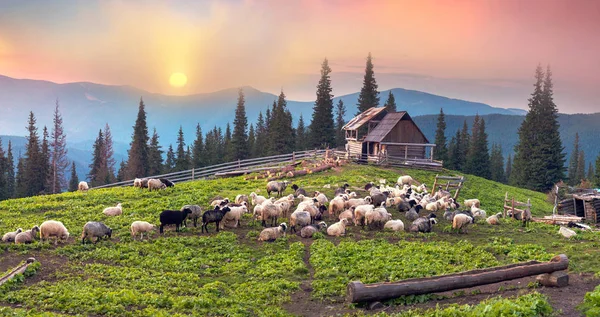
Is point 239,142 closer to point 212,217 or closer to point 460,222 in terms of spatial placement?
point 212,217

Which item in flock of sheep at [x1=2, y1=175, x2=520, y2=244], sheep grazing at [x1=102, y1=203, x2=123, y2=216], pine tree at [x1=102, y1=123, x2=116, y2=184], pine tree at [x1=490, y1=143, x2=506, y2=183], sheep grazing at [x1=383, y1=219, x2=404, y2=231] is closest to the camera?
flock of sheep at [x1=2, y1=175, x2=520, y2=244]

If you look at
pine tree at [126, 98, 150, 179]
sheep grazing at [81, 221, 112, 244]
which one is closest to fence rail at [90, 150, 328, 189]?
pine tree at [126, 98, 150, 179]

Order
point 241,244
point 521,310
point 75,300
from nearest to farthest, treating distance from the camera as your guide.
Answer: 1. point 521,310
2. point 75,300
3. point 241,244

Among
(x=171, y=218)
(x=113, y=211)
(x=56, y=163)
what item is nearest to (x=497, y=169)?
(x=56, y=163)

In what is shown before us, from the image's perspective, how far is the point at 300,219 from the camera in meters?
20.4

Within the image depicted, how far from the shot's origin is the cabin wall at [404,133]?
48850mm

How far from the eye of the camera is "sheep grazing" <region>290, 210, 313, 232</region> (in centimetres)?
2023

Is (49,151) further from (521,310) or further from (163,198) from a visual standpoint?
(521,310)

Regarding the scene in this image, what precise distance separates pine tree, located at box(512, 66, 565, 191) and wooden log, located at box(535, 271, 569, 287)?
55.6 metres

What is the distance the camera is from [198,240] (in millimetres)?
18094

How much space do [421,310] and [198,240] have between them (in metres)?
11.1

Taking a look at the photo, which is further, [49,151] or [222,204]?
[49,151]

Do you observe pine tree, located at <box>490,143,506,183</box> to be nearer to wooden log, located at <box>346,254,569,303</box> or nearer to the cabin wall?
the cabin wall

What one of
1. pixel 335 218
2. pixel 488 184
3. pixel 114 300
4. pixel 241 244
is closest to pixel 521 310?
pixel 114 300
